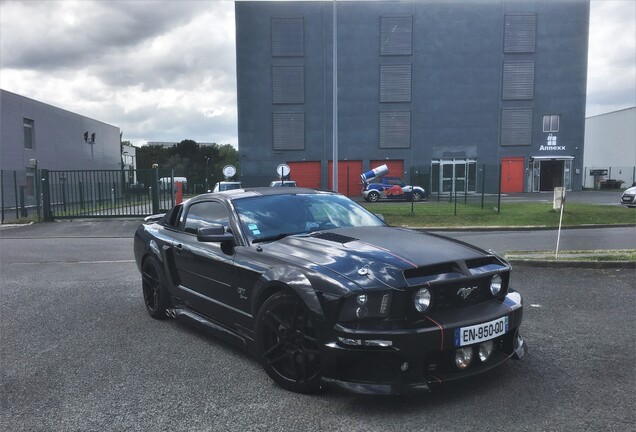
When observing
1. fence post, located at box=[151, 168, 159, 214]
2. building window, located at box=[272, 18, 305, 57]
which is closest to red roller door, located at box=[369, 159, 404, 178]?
building window, located at box=[272, 18, 305, 57]

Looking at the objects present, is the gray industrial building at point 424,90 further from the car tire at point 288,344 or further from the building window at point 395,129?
the car tire at point 288,344

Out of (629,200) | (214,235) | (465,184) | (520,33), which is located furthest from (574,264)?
(520,33)

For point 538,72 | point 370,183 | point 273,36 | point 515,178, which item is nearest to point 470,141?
point 515,178

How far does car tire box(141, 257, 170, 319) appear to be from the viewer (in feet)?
17.8

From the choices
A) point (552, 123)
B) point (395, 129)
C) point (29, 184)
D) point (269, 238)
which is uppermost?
point (552, 123)

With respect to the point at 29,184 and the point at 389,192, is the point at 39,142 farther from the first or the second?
the point at 389,192

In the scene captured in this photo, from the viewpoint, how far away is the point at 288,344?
355 centimetres

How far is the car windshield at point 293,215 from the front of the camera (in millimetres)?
4383

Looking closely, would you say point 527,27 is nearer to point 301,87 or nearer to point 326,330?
point 301,87

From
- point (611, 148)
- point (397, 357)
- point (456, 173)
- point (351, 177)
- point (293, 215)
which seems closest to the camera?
point (397, 357)

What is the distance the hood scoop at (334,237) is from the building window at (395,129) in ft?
Result: 121

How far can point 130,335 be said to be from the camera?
5066 mm

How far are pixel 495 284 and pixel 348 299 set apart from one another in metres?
1.22

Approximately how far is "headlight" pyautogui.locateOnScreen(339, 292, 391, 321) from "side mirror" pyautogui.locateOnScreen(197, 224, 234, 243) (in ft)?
4.75
